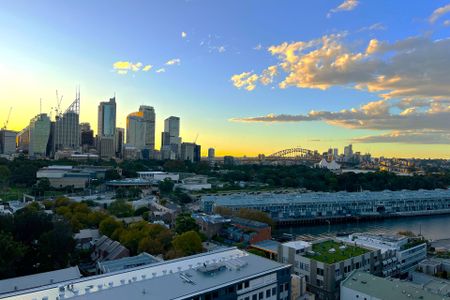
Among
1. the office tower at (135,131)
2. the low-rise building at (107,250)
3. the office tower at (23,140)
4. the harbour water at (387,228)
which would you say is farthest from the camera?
the office tower at (135,131)

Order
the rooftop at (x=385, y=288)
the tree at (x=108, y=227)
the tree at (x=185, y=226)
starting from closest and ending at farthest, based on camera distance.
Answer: the rooftop at (x=385, y=288) < the tree at (x=108, y=227) < the tree at (x=185, y=226)

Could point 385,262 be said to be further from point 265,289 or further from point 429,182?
point 429,182

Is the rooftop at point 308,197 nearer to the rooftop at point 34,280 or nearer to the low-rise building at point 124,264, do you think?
the low-rise building at point 124,264

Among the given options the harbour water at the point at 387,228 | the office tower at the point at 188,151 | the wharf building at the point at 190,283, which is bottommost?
the harbour water at the point at 387,228

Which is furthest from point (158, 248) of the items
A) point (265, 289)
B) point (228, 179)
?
point (228, 179)

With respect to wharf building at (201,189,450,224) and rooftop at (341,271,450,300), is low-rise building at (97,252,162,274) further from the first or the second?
wharf building at (201,189,450,224)

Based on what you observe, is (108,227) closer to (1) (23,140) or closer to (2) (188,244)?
(2) (188,244)

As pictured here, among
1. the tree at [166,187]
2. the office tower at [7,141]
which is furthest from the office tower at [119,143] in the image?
the tree at [166,187]
